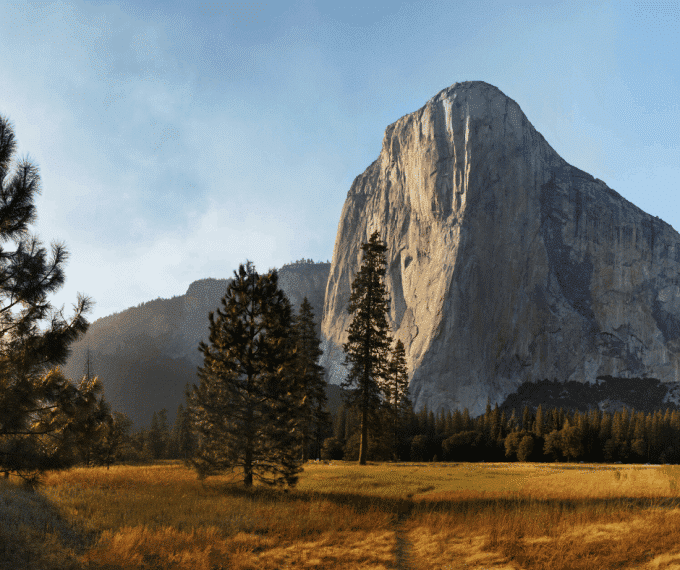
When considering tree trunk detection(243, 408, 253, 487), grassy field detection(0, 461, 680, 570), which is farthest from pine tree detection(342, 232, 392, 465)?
grassy field detection(0, 461, 680, 570)

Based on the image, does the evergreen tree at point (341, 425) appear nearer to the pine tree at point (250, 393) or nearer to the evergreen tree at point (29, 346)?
the pine tree at point (250, 393)

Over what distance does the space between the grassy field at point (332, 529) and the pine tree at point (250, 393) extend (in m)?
1.24

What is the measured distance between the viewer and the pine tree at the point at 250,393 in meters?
17.2

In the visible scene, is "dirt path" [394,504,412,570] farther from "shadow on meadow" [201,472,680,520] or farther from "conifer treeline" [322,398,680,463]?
"conifer treeline" [322,398,680,463]

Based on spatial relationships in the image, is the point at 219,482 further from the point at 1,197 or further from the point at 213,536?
the point at 1,197

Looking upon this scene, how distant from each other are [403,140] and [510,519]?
161 m

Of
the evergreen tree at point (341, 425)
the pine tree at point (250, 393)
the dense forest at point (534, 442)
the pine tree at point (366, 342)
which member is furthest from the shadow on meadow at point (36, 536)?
the evergreen tree at point (341, 425)

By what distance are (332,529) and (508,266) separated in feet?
470

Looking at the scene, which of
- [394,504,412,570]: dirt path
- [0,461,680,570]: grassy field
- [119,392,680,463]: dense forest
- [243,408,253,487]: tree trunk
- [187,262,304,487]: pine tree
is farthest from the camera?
[119,392,680,463]: dense forest

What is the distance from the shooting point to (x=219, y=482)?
1936cm

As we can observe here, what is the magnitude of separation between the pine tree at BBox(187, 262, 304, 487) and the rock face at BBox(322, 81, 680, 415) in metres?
116

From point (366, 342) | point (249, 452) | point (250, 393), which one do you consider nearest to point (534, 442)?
point (366, 342)

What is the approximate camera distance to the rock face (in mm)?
137375

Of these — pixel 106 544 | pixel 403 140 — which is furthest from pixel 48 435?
pixel 403 140
